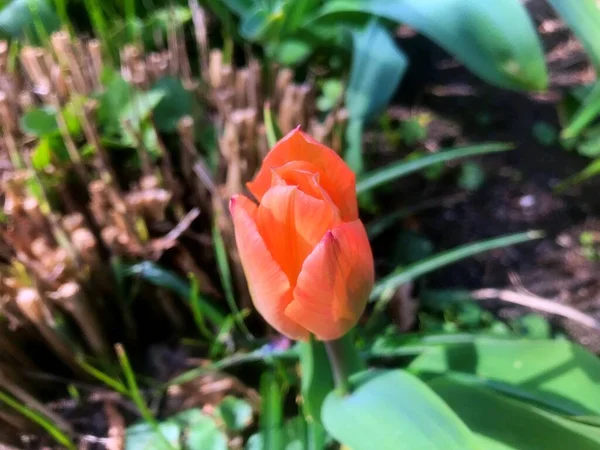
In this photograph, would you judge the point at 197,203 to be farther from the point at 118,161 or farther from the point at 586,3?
the point at 586,3

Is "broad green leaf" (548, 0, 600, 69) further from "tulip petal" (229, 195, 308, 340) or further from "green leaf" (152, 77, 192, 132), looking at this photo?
"green leaf" (152, 77, 192, 132)

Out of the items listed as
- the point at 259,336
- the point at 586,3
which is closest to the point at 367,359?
the point at 259,336

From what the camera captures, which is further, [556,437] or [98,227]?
[98,227]

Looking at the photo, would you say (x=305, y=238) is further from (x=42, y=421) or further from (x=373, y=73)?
(x=373, y=73)

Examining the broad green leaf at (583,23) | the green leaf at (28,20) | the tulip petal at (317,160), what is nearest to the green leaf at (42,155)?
the green leaf at (28,20)

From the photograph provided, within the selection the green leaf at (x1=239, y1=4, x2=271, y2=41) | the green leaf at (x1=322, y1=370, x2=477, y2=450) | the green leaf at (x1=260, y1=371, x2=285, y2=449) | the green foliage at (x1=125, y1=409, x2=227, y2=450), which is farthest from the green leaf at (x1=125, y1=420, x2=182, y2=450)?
the green leaf at (x1=239, y1=4, x2=271, y2=41)

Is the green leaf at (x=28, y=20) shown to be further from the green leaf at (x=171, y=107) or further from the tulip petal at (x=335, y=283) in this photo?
the tulip petal at (x=335, y=283)
